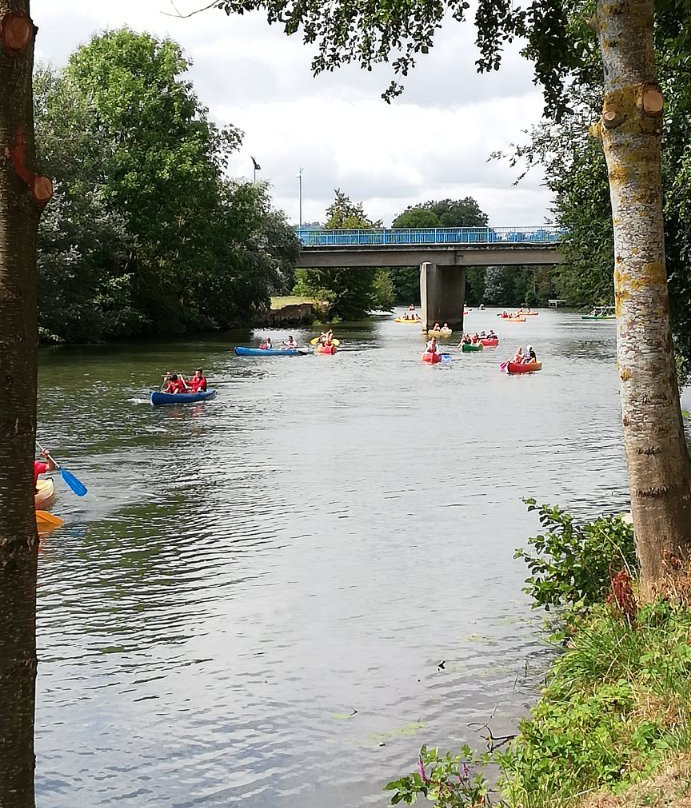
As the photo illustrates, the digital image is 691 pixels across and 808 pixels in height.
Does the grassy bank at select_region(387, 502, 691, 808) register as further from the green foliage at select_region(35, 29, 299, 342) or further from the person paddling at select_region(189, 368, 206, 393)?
the green foliage at select_region(35, 29, 299, 342)

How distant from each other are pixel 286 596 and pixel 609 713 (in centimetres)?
542

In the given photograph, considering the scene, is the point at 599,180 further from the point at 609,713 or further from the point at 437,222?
the point at 437,222

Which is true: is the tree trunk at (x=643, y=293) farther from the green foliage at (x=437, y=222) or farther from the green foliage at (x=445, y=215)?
the green foliage at (x=445, y=215)

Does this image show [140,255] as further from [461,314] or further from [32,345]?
[32,345]

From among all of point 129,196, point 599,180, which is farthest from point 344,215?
point 599,180

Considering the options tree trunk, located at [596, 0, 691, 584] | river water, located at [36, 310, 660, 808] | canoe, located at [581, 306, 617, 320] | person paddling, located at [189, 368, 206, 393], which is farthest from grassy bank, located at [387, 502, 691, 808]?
person paddling, located at [189, 368, 206, 393]

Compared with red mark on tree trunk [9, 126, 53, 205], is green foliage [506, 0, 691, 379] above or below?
above

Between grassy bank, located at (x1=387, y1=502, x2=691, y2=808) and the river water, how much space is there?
102 cm

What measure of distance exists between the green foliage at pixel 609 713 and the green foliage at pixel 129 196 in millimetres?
37702

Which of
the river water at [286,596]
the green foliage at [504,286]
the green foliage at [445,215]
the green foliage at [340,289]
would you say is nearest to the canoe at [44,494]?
the river water at [286,596]

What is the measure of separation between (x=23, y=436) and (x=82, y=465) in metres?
14.9

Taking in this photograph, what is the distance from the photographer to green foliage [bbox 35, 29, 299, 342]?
4338cm

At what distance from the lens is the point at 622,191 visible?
6398mm

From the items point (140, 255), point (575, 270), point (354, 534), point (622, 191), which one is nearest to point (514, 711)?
point (622, 191)
